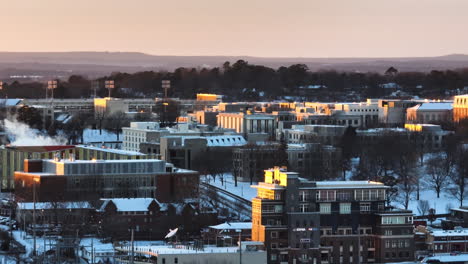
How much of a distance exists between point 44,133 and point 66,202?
25.8 metres

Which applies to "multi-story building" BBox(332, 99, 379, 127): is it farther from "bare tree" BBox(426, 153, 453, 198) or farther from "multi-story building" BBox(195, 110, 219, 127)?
"bare tree" BBox(426, 153, 453, 198)

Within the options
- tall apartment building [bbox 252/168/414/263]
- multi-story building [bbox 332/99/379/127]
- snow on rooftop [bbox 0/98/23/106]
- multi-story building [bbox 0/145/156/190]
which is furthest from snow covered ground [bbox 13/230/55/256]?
snow on rooftop [bbox 0/98/23/106]

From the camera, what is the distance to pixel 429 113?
94.8 metres

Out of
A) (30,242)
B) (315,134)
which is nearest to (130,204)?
(30,242)

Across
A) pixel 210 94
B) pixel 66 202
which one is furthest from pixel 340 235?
pixel 210 94

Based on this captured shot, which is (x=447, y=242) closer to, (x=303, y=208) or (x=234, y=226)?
(x=303, y=208)

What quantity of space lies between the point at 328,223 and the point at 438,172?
Answer: 15.1 meters

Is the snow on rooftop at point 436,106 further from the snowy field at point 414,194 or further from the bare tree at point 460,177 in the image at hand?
the bare tree at point 460,177

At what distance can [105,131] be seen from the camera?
90.5 meters

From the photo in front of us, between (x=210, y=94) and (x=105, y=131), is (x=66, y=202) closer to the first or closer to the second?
(x=105, y=131)

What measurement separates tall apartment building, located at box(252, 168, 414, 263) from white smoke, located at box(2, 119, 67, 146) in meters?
24.7

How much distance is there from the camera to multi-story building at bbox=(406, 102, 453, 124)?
305 ft

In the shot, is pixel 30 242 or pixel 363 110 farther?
pixel 363 110

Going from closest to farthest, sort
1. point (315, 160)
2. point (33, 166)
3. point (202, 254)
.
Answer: point (202, 254)
point (33, 166)
point (315, 160)
